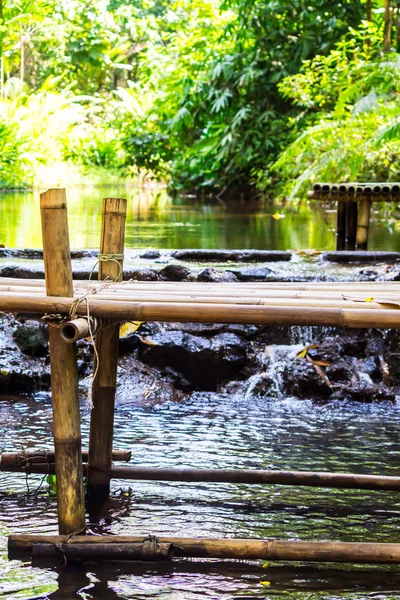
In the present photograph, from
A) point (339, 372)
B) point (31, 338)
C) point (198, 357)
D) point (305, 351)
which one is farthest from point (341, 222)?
point (31, 338)

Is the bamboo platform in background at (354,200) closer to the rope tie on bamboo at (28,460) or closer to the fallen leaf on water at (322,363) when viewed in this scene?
the fallen leaf on water at (322,363)

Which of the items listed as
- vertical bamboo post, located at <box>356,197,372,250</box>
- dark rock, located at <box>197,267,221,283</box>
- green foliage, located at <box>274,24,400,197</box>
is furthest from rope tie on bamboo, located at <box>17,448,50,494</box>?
green foliage, located at <box>274,24,400,197</box>

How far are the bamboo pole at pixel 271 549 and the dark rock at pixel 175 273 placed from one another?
3.95 meters

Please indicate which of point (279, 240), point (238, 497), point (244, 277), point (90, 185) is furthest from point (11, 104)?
point (238, 497)

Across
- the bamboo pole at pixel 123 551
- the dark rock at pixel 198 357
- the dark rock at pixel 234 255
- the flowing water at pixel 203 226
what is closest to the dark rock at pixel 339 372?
the dark rock at pixel 198 357

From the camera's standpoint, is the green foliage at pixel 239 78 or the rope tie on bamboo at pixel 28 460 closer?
the rope tie on bamboo at pixel 28 460

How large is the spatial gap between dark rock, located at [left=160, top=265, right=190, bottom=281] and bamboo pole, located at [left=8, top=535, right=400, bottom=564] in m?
3.95

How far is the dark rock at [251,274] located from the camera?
23.8ft

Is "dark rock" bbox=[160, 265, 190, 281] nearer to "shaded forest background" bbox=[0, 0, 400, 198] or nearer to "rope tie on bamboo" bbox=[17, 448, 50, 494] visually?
"rope tie on bamboo" bbox=[17, 448, 50, 494]

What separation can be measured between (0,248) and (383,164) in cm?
594

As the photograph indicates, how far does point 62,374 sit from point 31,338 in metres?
3.34

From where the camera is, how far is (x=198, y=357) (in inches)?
255

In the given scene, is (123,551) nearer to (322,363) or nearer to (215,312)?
(215,312)

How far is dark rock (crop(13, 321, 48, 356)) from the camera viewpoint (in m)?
6.61
